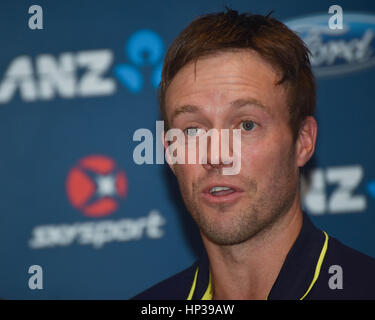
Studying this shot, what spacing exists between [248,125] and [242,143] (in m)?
0.06

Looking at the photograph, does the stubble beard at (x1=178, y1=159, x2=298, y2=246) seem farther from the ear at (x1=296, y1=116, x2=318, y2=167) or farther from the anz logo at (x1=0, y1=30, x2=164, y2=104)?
the anz logo at (x1=0, y1=30, x2=164, y2=104)

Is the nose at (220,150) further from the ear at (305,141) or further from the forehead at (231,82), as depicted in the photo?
the ear at (305,141)

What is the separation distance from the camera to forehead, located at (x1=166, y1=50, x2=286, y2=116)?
59.3 inches

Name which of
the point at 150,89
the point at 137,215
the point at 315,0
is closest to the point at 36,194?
the point at 137,215

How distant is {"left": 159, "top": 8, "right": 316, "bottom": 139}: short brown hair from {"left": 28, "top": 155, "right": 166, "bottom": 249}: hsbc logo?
0.64 m

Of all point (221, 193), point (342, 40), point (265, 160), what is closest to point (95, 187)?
point (221, 193)

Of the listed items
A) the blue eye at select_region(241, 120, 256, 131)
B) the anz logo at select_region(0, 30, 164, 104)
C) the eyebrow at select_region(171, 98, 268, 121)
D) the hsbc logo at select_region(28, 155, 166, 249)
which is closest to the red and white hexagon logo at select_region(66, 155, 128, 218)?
the hsbc logo at select_region(28, 155, 166, 249)

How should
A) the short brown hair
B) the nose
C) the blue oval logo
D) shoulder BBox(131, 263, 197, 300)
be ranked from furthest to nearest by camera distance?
1. the blue oval logo
2. shoulder BBox(131, 263, 197, 300)
3. the short brown hair
4. the nose

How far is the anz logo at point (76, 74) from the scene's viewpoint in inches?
82.0

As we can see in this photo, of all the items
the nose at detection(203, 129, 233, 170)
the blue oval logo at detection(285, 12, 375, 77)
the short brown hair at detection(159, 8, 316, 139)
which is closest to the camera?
the nose at detection(203, 129, 233, 170)

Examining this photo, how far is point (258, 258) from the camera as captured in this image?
1.58m

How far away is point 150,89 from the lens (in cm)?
208

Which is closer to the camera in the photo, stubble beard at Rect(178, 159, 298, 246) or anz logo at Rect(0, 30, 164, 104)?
stubble beard at Rect(178, 159, 298, 246)

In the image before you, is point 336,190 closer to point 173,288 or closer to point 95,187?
point 173,288
